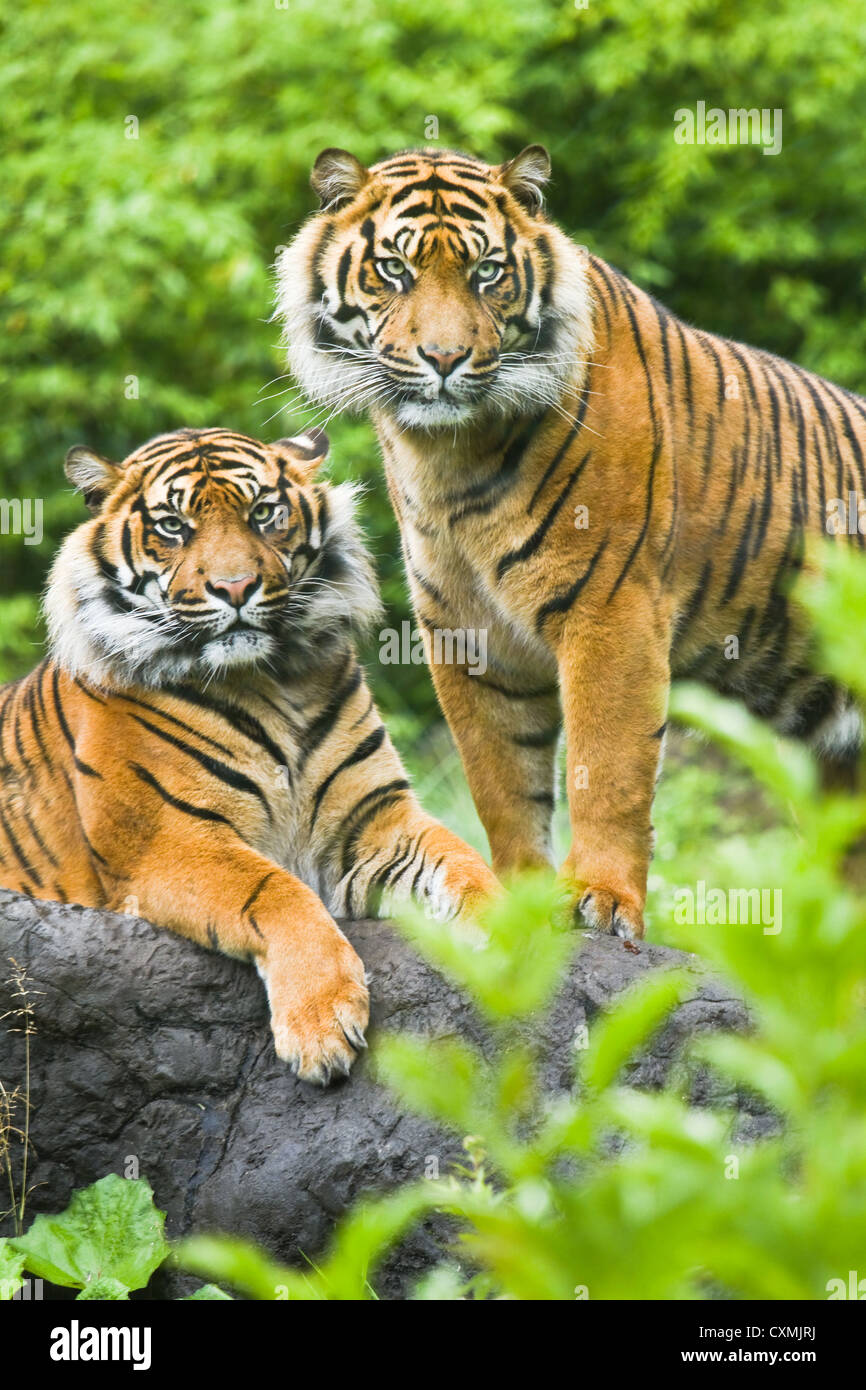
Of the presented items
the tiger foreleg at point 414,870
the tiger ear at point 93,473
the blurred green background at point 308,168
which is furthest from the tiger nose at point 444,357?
the blurred green background at point 308,168

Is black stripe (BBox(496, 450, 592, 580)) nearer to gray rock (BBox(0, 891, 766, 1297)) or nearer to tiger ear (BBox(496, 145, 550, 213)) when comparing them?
tiger ear (BBox(496, 145, 550, 213))

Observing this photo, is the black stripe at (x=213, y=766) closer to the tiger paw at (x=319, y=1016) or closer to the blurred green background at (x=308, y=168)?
the tiger paw at (x=319, y=1016)

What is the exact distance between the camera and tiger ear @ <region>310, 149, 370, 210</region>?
3994 millimetres

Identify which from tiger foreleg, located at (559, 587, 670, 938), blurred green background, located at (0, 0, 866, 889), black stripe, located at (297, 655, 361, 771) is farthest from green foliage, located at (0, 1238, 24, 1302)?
blurred green background, located at (0, 0, 866, 889)

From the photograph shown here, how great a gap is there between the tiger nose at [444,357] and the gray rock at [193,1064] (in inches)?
56.7

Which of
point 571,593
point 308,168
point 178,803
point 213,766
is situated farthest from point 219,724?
point 308,168

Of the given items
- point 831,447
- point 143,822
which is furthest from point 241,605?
point 831,447

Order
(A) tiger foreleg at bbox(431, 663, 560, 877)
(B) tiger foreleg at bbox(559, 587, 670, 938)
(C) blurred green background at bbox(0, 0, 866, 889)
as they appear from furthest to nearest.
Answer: (C) blurred green background at bbox(0, 0, 866, 889), (A) tiger foreleg at bbox(431, 663, 560, 877), (B) tiger foreleg at bbox(559, 587, 670, 938)

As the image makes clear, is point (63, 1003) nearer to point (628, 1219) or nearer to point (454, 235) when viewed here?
point (454, 235)

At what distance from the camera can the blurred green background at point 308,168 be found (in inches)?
343

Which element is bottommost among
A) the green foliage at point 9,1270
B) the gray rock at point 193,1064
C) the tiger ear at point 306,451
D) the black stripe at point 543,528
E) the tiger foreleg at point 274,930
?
the green foliage at point 9,1270

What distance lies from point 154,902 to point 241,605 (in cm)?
72

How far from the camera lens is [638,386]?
406cm

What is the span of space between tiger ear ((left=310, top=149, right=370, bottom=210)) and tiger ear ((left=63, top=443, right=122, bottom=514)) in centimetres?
95
